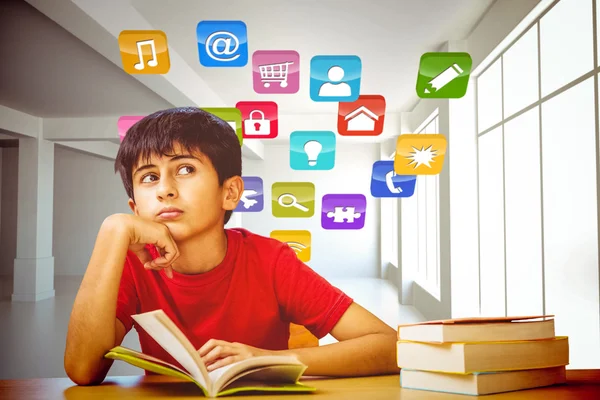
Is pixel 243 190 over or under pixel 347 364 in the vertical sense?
over

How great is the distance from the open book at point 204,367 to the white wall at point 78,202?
7.42 m

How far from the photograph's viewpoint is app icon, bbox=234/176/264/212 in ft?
5.75

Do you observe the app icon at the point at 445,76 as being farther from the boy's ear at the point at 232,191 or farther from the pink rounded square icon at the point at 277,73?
the boy's ear at the point at 232,191

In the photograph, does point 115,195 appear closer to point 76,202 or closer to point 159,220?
point 76,202

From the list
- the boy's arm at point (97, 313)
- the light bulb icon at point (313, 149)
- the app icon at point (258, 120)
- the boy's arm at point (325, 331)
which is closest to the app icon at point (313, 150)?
the light bulb icon at point (313, 149)

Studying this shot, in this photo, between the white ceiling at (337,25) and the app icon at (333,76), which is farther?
the white ceiling at (337,25)

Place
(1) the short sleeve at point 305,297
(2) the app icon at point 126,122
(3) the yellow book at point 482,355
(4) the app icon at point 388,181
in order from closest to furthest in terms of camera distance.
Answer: (3) the yellow book at point 482,355, (1) the short sleeve at point 305,297, (2) the app icon at point 126,122, (4) the app icon at point 388,181

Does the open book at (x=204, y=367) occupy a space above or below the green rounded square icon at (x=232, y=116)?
below

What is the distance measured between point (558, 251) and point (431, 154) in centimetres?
169

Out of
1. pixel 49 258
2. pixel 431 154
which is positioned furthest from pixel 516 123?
pixel 49 258

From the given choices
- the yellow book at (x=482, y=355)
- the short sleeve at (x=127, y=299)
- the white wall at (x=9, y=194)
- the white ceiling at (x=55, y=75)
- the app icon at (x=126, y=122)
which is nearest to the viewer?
the yellow book at (x=482, y=355)

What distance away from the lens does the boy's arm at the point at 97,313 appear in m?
1.25

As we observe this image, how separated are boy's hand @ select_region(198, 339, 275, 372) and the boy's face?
0.38 meters

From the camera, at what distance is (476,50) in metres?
2.88
